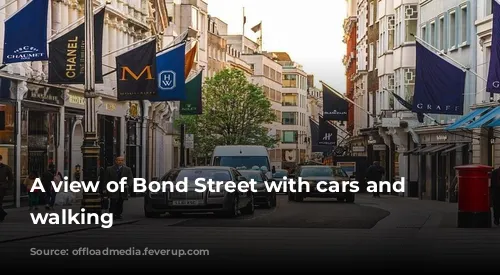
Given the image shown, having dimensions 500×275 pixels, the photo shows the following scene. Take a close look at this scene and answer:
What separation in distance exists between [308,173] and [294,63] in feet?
476

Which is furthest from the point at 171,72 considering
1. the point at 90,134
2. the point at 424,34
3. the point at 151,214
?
the point at 424,34

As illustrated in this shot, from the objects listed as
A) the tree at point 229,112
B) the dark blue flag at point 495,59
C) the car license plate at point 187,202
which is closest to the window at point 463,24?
the dark blue flag at point 495,59

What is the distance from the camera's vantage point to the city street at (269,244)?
15.9 meters

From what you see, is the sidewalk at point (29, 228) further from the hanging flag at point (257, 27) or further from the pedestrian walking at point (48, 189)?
the hanging flag at point (257, 27)

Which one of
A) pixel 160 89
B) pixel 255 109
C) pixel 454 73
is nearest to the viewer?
pixel 454 73

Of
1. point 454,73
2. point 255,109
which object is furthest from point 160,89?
point 255,109

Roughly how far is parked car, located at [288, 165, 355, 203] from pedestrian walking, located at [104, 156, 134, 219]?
16.3 m

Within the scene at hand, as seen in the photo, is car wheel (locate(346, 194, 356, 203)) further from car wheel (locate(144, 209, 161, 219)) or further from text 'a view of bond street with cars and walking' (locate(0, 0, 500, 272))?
car wheel (locate(144, 209, 161, 219))

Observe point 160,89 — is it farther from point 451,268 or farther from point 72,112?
point 451,268

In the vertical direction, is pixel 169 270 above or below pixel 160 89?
below

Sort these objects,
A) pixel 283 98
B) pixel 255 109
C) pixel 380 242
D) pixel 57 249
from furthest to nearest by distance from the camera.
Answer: pixel 283 98
pixel 255 109
pixel 380 242
pixel 57 249

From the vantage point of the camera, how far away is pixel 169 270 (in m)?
14.5

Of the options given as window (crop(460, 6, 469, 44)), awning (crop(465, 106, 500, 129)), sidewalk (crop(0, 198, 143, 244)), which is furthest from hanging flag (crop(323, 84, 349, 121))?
Result: sidewalk (crop(0, 198, 143, 244))

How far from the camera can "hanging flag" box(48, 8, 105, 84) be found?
3553 cm
